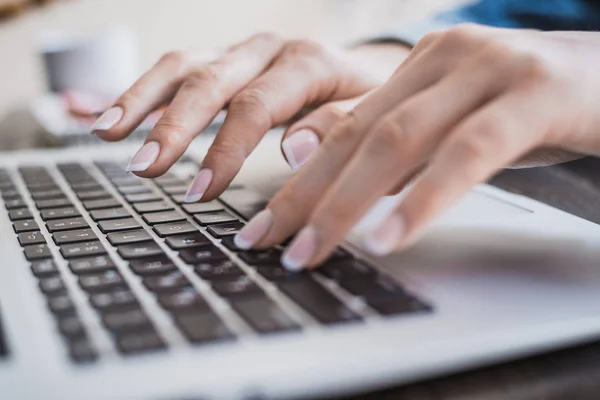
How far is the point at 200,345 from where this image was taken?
225 mm

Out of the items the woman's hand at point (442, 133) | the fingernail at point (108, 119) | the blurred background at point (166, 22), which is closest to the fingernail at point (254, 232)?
the woman's hand at point (442, 133)

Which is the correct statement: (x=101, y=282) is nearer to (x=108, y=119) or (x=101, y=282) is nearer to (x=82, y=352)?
(x=82, y=352)

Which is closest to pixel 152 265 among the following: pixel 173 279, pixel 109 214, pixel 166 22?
pixel 173 279

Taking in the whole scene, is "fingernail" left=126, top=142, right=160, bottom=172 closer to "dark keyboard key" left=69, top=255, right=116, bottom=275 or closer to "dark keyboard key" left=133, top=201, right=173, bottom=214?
"dark keyboard key" left=133, top=201, right=173, bottom=214

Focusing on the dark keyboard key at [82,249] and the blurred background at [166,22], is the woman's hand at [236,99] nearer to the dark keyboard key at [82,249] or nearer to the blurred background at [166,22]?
the dark keyboard key at [82,249]

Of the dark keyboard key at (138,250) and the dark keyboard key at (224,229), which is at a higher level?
the dark keyboard key at (138,250)

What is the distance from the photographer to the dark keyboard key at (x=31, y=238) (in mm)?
352

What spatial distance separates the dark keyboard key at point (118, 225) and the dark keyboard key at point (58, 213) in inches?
1.4

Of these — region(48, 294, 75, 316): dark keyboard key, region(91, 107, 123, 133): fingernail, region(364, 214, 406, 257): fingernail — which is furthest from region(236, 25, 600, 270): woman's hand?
region(91, 107, 123, 133): fingernail

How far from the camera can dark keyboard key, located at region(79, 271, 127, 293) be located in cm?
27

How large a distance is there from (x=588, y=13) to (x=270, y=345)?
891 millimetres

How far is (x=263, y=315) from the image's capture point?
246 mm

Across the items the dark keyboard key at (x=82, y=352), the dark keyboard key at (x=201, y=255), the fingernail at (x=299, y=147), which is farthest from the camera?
the fingernail at (x=299, y=147)

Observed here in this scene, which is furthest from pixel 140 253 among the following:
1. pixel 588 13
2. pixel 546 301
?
pixel 588 13
